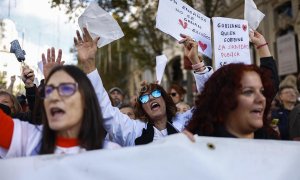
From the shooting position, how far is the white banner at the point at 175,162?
203 cm

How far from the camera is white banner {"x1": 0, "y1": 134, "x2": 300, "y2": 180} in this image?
203cm

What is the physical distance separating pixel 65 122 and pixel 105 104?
93 cm

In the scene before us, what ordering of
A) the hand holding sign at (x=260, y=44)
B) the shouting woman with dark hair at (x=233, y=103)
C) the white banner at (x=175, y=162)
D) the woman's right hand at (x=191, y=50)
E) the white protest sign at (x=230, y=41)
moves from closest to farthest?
the white banner at (x=175, y=162) < the shouting woman with dark hair at (x=233, y=103) < the hand holding sign at (x=260, y=44) < the woman's right hand at (x=191, y=50) < the white protest sign at (x=230, y=41)

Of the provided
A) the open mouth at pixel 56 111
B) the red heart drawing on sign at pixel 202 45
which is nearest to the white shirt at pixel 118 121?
the red heart drawing on sign at pixel 202 45

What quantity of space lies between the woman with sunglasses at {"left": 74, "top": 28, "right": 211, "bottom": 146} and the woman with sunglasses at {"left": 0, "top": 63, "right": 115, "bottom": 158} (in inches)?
27.0

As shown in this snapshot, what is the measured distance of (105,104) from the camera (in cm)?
297

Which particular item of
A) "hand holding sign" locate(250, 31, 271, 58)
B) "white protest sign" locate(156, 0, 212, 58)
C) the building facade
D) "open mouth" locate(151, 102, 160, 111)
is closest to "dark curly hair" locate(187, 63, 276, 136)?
"hand holding sign" locate(250, 31, 271, 58)

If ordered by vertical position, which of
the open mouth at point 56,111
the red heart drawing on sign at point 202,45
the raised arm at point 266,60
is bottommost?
the open mouth at point 56,111

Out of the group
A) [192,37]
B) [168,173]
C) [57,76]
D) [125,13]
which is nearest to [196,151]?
[168,173]

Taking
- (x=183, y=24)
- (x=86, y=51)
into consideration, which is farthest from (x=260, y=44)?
(x=86, y=51)

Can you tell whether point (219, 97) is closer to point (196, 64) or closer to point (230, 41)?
point (196, 64)

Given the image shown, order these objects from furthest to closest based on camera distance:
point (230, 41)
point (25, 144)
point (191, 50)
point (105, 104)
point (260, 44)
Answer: point (230, 41), point (191, 50), point (260, 44), point (105, 104), point (25, 144)

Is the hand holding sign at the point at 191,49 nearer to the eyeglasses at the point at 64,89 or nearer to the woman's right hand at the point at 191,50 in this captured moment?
the woman's right hand at the point at 191,50

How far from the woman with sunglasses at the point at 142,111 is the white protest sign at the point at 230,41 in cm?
34
